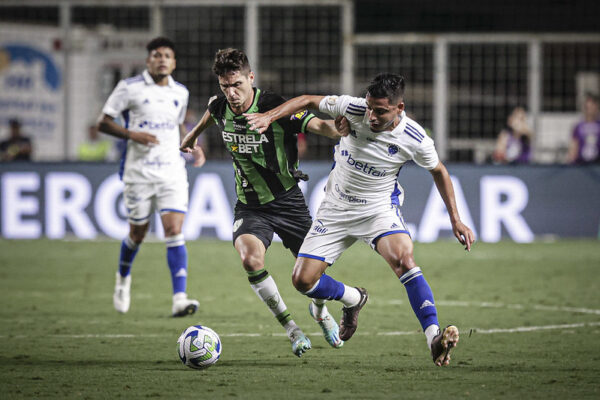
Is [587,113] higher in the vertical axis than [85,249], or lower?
higher

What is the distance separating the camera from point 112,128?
28.7ft

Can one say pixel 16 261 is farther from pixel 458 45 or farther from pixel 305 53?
pixel 458 45

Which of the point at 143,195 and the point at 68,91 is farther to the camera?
the point at 68,91

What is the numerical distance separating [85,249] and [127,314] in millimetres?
5946

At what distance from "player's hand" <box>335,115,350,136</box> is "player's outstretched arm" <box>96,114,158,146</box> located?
9.26ft

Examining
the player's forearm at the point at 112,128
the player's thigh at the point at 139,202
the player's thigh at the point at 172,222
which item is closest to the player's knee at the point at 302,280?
the player's thigh at the point at 172,222

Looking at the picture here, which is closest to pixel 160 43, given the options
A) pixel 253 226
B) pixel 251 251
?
pixel 253 226

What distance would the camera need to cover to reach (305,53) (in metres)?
16.6

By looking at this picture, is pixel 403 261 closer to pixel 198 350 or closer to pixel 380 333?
pixel 198 350

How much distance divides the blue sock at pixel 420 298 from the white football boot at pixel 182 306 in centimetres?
266

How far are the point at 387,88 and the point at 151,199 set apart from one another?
11.6 feet

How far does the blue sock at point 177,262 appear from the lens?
339 inches

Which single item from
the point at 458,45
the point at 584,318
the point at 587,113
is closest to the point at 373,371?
the point at 584,318

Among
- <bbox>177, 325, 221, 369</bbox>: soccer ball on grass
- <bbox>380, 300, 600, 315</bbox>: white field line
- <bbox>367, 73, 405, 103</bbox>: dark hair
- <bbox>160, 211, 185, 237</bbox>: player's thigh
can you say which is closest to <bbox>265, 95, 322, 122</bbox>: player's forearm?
<bbox>367, 73, 405, 103</bbox>: dark hair
